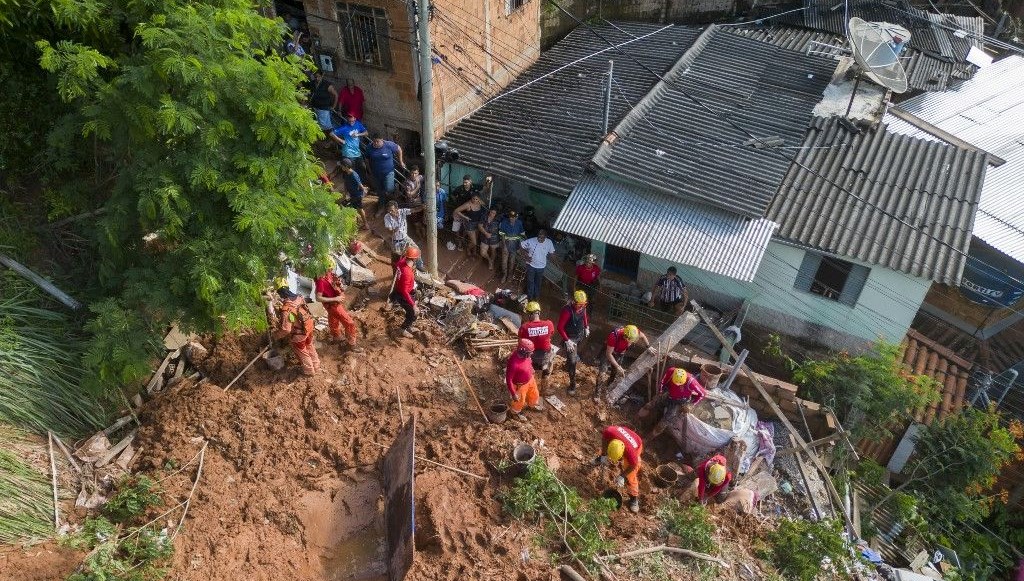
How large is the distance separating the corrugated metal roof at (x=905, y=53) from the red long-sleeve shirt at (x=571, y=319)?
11666 mm

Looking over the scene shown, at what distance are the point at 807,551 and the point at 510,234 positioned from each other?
7.20 metres

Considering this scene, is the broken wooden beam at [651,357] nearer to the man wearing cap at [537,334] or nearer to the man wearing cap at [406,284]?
the man wearing cap at [537,334]

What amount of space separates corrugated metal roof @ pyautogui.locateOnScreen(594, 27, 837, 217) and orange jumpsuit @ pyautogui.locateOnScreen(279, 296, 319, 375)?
6150 millimetres

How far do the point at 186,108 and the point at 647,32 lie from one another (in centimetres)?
1399

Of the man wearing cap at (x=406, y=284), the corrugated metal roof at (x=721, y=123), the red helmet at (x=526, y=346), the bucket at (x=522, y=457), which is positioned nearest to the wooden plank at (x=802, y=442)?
the red helmet at (x=526, y=346)

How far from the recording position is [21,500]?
23.8 ft

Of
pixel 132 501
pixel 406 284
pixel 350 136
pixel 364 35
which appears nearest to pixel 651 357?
pixel 406 284

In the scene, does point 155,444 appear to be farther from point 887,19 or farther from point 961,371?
point 887,19

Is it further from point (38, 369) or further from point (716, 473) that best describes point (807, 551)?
point (38, 369)

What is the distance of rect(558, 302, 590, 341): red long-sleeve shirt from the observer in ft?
32.6

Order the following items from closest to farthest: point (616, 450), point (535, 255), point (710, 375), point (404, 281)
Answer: point (616, 450), point (404, 281), point (710, 375), point (535, 255)

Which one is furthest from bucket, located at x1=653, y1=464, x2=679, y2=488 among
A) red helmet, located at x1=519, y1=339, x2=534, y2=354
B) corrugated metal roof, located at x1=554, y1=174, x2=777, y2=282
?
corrugated metal roof, located at x1=554, y1=174, x2=777, y2=282

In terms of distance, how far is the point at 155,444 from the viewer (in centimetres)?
834

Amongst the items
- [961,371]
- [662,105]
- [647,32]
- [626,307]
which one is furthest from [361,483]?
[647,32]
